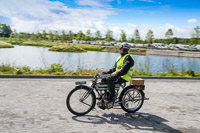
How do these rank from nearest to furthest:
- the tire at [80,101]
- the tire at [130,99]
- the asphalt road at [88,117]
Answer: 1. the asphalt road at [88,117]
2. the tire at [80,101]
3. the tire at [130,99]

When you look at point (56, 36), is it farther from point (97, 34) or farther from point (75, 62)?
point (75, 62)

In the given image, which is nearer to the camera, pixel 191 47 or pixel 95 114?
pixel 95 114

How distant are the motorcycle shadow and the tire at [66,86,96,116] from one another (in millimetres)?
186

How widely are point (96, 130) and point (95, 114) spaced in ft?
3.76

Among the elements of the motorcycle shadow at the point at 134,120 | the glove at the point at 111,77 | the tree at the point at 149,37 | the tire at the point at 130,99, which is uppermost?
the tree at the point at 149,37

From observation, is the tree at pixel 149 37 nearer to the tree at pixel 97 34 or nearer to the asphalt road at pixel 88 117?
the tree at pixel 97 34

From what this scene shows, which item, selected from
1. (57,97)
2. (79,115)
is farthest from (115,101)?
(57,97)

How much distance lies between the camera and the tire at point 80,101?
212 inches

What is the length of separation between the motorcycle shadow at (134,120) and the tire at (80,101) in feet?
0.61

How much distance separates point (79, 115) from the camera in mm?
5559

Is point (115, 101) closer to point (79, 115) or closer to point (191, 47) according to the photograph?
point (79, 115)

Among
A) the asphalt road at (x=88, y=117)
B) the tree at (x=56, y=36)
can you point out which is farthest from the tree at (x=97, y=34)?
the asphalt road at (x=88, y=117)

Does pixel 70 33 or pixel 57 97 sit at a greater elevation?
pixel 70 33

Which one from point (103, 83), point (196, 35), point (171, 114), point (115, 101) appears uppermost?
point (196, 35)
